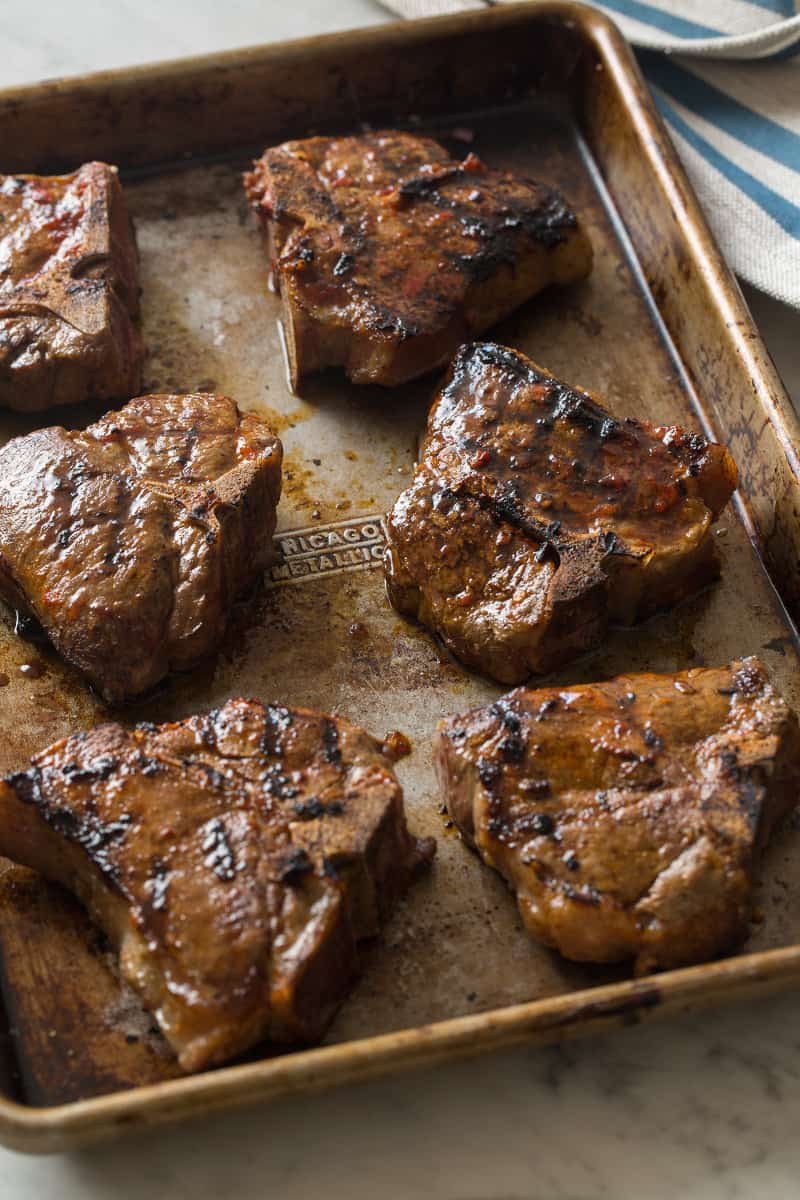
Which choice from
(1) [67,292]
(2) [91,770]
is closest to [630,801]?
(2) [91,770]

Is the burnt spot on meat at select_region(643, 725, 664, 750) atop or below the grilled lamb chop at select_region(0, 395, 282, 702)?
atop

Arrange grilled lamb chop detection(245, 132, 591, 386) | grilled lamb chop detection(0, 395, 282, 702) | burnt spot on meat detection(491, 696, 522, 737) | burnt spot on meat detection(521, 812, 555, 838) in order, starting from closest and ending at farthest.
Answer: burnt spot on meat detection(521, 812, 555, 838), burnt spot on meat detection(491, 696, 522, 737), grilled lamb chop detection(0, 395, 282, 702), grilled lamb chop detection(245, 132, 591, 386)

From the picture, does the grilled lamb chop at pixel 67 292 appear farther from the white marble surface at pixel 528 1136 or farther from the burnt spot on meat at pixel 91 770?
the white marble surface at pixel 528 1136

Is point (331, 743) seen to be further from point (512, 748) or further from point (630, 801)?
point (630, 801)

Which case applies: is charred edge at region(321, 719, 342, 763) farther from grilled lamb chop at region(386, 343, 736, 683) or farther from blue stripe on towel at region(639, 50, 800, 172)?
blue stripe on towel at region(639, 50, 800, 172)

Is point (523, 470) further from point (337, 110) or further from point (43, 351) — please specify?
point (337, 110)

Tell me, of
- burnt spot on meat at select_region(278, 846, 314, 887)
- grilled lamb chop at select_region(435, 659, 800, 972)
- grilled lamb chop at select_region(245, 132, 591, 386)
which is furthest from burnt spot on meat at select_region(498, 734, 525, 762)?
grilled lamb chop at select_region(245, 132, 591, 386)

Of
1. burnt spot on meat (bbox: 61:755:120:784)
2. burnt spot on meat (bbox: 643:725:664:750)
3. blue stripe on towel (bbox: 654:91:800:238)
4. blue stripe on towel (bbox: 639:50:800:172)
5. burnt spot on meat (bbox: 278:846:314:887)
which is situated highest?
blue stripe on towel (bbox: 639:50:800:172)

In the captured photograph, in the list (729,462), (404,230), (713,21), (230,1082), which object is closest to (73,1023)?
(230,1082)
